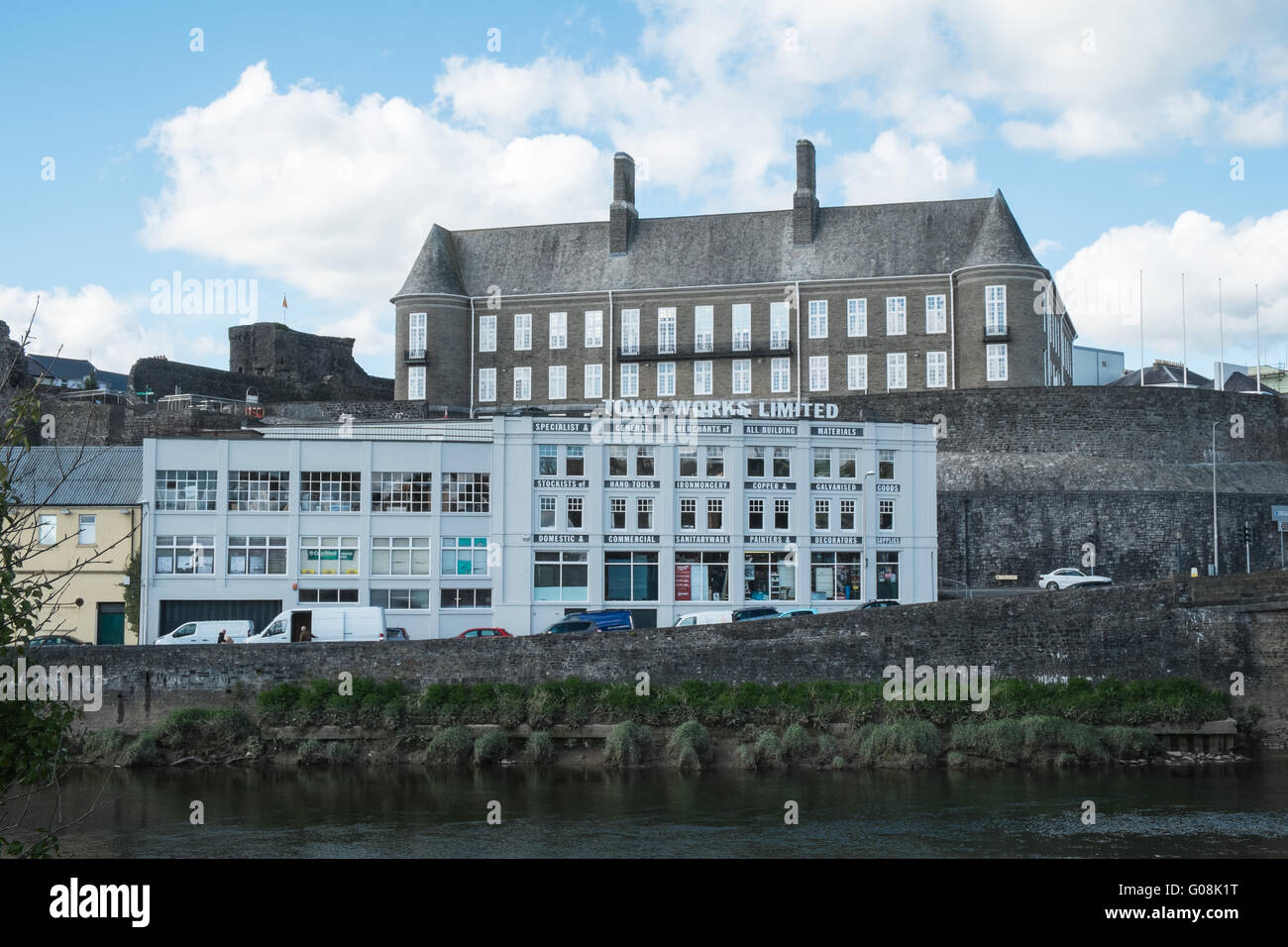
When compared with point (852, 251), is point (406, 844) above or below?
below

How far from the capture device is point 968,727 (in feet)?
120

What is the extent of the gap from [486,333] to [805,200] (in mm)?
21881

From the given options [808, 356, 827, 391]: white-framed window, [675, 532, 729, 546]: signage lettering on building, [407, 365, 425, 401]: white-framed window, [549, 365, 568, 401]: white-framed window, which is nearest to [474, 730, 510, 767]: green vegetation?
[675, 532, 729, 546]: signage lettering on building

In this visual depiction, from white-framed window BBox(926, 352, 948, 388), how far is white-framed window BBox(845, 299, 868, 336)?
421 centimetres

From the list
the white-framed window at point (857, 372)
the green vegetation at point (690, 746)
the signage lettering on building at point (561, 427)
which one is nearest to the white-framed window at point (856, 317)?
the white-framed window at point (857, 372)

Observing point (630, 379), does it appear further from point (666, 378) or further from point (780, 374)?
point (780, 374)

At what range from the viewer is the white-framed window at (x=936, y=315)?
74562 mm

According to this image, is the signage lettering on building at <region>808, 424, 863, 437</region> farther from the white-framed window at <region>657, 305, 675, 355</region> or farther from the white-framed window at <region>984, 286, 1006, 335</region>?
the white-framed window at <region>657, 305, 675, 355</region>

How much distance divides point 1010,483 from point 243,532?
35.8 meters

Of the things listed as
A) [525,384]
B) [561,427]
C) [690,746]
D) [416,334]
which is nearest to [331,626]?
[561,427]

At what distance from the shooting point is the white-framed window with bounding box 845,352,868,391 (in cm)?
7556

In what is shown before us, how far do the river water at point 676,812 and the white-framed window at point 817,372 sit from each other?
141 feet
